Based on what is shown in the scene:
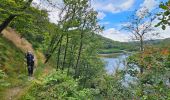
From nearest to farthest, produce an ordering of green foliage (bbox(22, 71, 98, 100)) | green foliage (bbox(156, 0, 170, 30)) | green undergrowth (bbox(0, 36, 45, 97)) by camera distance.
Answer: green foliage (bbox(156, 0, 170, 30))
green foliage (bbox(22, 71, 98, 100))
green undergrowth (bbox(0, 36, 45, 97))

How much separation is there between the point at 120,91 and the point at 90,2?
1308 cm

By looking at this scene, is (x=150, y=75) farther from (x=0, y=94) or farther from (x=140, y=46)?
(x=140, y=46)

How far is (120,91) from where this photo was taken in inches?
1217

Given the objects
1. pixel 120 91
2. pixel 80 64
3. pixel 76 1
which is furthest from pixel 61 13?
pixel 80 64

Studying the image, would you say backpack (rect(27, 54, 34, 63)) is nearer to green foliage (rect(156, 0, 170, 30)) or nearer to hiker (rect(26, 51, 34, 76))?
hiker (rect(26, 51, 34, 76))

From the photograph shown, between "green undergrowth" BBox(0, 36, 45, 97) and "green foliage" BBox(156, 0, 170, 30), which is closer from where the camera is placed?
"green foliage" BBox(156, 0, 170, 30)

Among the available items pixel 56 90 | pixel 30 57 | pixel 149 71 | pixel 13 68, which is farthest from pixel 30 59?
pixel 56 90

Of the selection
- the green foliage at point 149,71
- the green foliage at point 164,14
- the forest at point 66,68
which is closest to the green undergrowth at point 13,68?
the forest at point 66,68

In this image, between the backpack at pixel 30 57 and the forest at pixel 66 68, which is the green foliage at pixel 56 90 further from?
the backpack at pixel 30 57

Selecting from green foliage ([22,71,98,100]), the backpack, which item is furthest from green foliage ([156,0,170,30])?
the backpack

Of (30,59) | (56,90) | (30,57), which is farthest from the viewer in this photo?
(30,59)

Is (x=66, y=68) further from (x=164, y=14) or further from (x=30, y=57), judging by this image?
(x=164, y=14)

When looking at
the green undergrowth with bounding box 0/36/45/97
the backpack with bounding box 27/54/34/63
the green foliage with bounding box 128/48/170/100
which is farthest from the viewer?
the backpack with bounding box 27/54/34/63

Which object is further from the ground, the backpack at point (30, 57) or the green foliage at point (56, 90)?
the backpack at point (30, 57)
